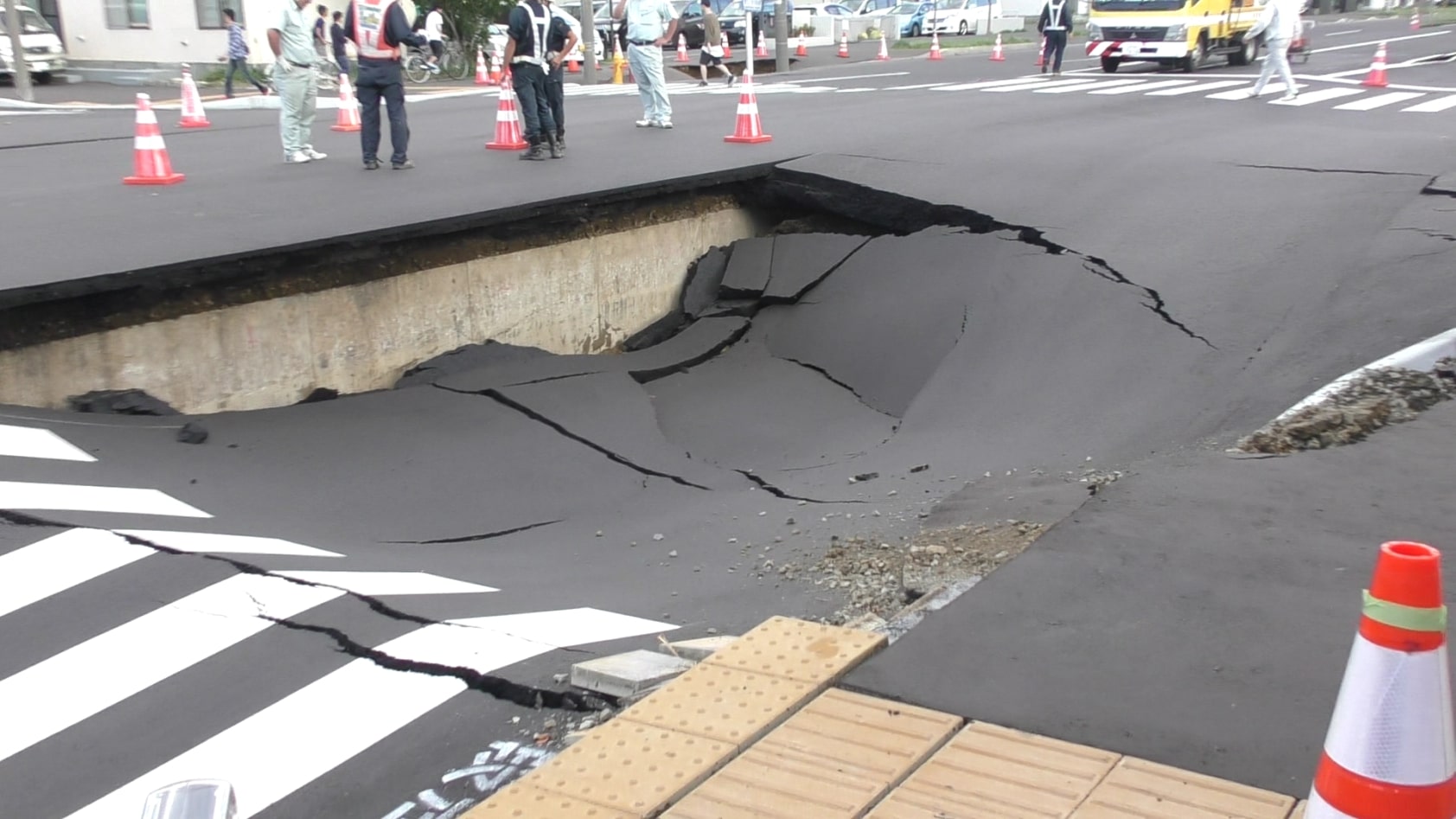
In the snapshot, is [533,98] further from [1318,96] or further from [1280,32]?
[1318,96]

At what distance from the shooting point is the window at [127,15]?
92.6 feet

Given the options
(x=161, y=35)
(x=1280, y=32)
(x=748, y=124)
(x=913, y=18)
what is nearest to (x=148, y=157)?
(x=748, y=124)

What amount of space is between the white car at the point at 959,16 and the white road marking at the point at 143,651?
43.9m

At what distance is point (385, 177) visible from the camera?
11.3m

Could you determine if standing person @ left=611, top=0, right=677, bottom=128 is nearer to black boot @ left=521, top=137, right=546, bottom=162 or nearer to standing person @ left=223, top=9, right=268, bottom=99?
black boot @ left=521, top=137, right=546, bottom=162

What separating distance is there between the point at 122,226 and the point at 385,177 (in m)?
2.94

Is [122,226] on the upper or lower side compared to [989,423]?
upper

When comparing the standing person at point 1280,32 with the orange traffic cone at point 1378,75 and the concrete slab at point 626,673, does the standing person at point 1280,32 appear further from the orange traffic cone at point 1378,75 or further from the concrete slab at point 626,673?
the concrete slab at point 626,673

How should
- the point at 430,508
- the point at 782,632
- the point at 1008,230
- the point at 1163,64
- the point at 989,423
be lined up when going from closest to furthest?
the point at 782,632
the point at 430,508
the point at 989,423
the point at 1008,230
the point at 1163,64

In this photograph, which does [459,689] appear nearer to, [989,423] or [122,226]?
[989,423]

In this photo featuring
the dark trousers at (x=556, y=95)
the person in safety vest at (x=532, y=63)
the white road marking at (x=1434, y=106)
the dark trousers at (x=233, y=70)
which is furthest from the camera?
the dark trousers at (x=233, y=70)

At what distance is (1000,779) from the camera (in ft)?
10.0

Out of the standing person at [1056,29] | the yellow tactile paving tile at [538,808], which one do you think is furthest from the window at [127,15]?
the yellow tactile paving tile at [538,808]

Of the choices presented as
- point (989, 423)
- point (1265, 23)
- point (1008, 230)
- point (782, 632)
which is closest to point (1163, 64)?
point (1265, 23)
